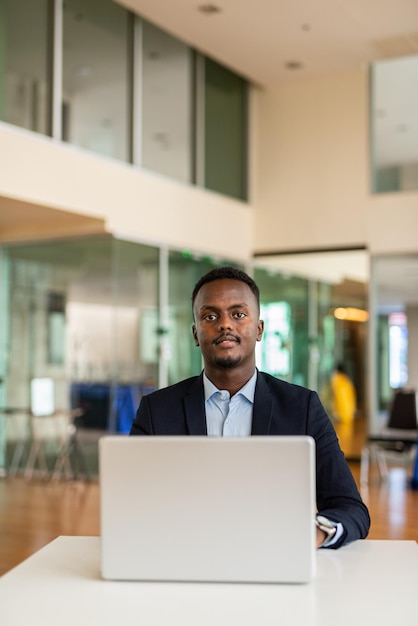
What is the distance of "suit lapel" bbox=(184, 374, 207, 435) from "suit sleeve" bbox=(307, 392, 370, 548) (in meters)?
0.29

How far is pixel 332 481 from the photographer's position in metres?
2.36

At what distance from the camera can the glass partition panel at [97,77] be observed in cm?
899

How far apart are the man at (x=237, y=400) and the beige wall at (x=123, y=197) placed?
19.0 ft

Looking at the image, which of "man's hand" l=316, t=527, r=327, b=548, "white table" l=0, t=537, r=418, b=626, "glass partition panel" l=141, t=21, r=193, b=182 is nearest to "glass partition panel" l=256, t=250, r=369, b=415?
"glass partition panel" l=141, t=21, r=193, b=182

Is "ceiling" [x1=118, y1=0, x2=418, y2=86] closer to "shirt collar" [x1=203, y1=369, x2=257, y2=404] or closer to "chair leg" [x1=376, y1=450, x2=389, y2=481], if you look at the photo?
"chair leg" [x1=376, y1=450, x2=389, y2=481]

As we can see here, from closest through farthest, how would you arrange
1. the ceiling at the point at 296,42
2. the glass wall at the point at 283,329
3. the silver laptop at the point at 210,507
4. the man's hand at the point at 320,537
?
the silver laptop at the point at 210,507
the man's hand at the point at 320,537
the ceiling at the point at 296,42
the glass wall at the point at 283,329

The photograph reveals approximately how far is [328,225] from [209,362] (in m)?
9.39

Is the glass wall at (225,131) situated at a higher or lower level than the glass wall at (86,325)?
higher

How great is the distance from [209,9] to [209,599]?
831 centimetres

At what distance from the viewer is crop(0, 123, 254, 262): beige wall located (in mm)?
8156

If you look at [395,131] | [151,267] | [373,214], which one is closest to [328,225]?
[373,214]

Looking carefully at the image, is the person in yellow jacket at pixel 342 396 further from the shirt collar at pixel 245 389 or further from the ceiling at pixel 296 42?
the shirt collar at pixel 245 389

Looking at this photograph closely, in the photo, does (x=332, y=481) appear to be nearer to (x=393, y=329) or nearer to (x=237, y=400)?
(x=237, y=400)

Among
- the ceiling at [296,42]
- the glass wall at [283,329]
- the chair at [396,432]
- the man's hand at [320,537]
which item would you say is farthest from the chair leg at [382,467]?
the man's hand at [320,537]
